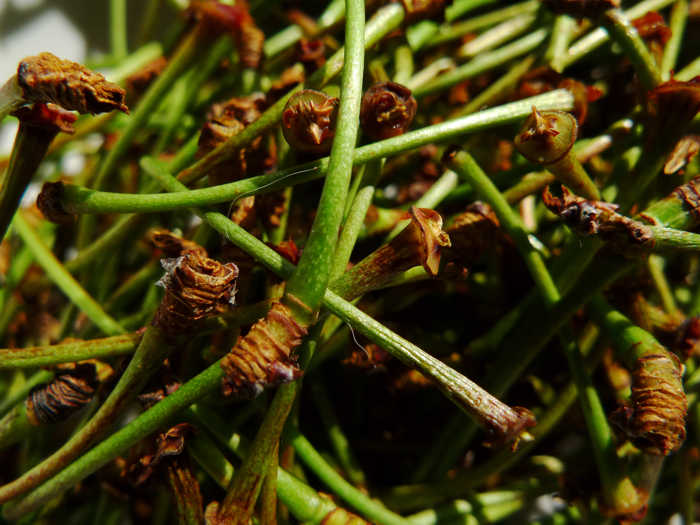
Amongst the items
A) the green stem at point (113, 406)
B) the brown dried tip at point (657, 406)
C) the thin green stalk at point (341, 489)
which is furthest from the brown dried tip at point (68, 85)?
the brown dried tip at point (657, 406)

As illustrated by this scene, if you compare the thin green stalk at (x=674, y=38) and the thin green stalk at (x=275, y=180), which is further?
the thin green stalk at (x=674, y=38)

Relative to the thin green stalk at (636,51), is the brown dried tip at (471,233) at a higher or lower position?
lower

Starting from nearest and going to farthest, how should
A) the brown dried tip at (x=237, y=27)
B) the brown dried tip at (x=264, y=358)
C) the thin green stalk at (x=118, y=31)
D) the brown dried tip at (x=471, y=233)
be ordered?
the brown dried tip at (x=264, y=358) → the brown dried tip at (x=471, y=233) → the brown dried tip at (x=237, y=27) → the thin green stalk at (x=118, y=31)

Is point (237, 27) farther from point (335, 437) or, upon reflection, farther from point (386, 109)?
point (335, 437)

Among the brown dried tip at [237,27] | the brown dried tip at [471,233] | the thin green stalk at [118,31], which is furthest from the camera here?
the thin green stalk at [118,31]

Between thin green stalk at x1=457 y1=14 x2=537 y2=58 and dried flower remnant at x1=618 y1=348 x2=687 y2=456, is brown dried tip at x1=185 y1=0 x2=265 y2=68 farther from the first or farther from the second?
dried flower remnant at x1=618 y1=348 x2=687 y2=456

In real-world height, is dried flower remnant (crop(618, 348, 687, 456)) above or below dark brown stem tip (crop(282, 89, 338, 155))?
below

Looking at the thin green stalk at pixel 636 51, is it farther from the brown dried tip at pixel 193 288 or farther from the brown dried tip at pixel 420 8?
the brown dried tip at pixel 193 288

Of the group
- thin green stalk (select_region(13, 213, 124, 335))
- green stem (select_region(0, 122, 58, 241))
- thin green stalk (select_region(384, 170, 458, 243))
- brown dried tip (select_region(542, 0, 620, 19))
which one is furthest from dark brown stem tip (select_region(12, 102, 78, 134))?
brown dried tip (select_region(542, 0, 620, 19))

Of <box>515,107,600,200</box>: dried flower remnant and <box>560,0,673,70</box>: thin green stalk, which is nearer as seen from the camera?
<box>515,107,600,200</box>: dried flower remnant
